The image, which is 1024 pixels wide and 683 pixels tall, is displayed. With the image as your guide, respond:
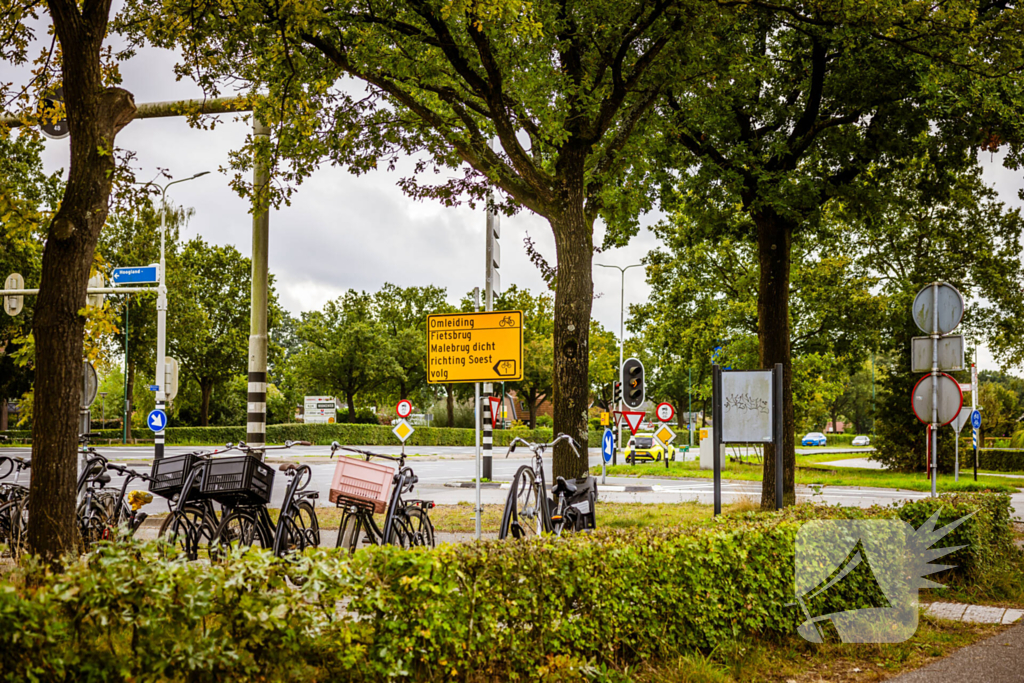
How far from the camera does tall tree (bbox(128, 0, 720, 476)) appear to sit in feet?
29.3

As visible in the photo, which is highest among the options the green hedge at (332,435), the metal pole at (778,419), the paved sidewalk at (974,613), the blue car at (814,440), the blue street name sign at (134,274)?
the blue street name sign at (134,274)

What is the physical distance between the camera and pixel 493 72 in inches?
369

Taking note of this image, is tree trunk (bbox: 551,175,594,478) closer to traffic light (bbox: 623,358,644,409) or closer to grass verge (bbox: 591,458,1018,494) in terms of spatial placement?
traffic light (bbox: 623,358,644,409)

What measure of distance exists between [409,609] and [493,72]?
23.3 feet

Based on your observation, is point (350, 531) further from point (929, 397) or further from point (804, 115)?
point (804, 115)

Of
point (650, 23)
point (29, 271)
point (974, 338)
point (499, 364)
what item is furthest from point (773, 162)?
point (29, 271)

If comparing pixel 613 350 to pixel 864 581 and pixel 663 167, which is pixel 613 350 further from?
pixel 864 581

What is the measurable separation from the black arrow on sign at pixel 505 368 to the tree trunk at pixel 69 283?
13.0 feet

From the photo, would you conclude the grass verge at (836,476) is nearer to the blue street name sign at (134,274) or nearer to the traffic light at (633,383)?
the traffic light at (633,383)

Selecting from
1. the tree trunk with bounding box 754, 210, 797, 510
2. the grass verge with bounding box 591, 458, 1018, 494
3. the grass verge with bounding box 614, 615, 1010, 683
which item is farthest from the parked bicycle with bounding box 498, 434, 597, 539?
the grass verge with bounding box 591, 458, 1018, 494

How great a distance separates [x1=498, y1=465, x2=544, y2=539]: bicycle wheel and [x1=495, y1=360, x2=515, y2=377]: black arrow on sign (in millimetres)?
1158

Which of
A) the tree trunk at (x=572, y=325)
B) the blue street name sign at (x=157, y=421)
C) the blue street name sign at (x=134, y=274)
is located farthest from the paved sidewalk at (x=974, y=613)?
the blue street name sign at (x=157, y=421)

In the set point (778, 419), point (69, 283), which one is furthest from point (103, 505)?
point (778, 419)

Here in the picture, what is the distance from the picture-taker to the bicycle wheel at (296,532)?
651cm
